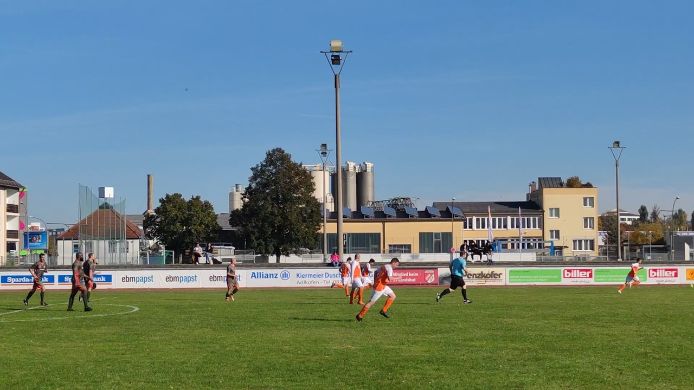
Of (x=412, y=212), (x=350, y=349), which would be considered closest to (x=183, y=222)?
(x=412, y=212)

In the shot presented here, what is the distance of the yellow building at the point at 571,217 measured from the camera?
383 ft

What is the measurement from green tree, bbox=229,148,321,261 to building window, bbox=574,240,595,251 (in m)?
44.3

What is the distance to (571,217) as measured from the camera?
11688 cm

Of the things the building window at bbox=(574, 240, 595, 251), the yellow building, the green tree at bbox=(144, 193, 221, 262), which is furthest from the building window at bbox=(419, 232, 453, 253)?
the green tree at bbox=(144, 193, 221, 262)

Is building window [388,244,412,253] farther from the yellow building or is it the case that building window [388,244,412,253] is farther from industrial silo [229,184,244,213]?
industrial silo [229,184,244,213]

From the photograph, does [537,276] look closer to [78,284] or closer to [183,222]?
[78,284]

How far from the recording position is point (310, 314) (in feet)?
91.0

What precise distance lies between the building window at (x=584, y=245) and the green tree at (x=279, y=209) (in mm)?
44337

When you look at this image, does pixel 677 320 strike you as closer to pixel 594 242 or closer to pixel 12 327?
pixel 12 327

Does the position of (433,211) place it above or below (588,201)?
below

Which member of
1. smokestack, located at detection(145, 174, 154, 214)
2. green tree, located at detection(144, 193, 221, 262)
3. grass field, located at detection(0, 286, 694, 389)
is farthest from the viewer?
smokestack, located at detection(145, 174, 154, 214)

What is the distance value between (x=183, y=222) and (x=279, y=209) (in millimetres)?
13960

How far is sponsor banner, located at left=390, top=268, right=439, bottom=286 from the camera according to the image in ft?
177

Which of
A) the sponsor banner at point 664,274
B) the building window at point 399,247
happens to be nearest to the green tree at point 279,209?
the building window at point 399,247
